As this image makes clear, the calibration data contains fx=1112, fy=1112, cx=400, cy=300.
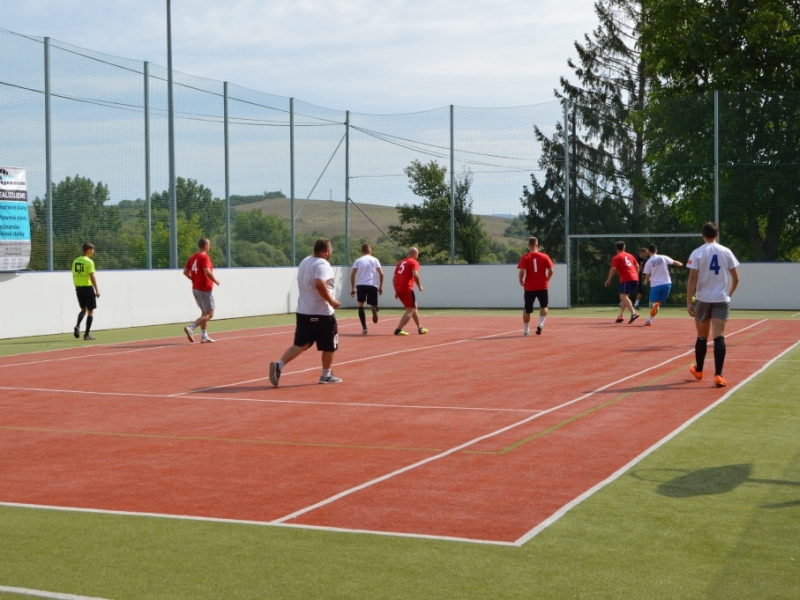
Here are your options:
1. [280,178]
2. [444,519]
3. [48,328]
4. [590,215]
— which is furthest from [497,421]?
[590,215]

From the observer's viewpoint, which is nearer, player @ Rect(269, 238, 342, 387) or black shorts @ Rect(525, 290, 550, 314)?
player @ Rect(269, 238, 342, 387)

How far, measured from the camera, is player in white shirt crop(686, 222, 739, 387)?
42.0 feet

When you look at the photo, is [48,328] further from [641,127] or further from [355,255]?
[641,127]

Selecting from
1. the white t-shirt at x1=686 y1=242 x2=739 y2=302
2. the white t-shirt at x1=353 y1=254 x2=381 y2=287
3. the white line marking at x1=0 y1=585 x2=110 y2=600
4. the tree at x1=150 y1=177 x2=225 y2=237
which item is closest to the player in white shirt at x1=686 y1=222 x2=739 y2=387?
the white t-shirt at x1=686 y1=242 x2=739 y2=302

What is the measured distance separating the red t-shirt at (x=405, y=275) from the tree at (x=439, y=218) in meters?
13.6

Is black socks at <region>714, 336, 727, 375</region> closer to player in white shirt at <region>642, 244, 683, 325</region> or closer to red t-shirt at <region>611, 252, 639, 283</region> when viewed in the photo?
player in white shirt at <region>642, 244, 683, 325</region>

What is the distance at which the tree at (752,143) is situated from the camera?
32969mm

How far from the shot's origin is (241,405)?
11.8 meters

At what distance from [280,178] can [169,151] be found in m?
5.67

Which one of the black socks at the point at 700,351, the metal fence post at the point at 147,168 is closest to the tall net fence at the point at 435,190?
the metal fence post at the point at 147,168

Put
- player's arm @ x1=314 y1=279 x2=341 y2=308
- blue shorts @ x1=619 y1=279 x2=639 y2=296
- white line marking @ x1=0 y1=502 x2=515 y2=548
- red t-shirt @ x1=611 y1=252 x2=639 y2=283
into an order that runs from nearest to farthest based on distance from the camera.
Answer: white line marking @ x1=0 y1=502 x2=515 y2=548 < player's arm @ x1=314 y1=279 x2=341 y2=308 < blue shorts @ x1=619 y1=279 x2=639 y2=296 < red t-shirt @ x1=611 y1=252 x2=639 y2=283

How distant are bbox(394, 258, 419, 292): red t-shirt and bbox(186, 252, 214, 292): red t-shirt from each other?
371 centimetres

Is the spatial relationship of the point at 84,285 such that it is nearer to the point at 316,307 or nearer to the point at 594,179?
the point at 316,307

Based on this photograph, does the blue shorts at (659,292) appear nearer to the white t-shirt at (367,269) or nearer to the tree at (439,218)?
the white t-shirt at (367,269)
